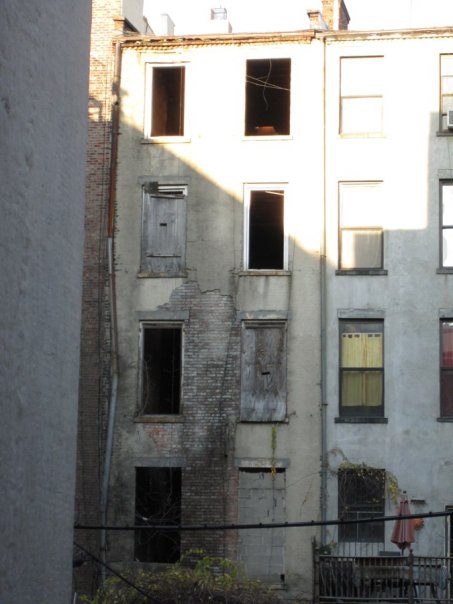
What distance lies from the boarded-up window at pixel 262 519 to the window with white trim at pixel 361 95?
8.61 metres

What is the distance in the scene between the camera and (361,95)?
27.4 m

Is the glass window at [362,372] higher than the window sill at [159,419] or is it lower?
higher

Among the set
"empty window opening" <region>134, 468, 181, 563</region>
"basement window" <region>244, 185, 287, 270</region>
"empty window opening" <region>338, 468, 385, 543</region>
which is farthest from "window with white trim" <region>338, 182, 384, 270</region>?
"empty window opening" <region>134, 468, 181, 563</region>

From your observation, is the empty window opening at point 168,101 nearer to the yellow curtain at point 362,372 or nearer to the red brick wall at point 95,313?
the red brick wall at point 95,313

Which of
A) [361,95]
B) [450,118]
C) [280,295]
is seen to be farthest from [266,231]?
[450,118]

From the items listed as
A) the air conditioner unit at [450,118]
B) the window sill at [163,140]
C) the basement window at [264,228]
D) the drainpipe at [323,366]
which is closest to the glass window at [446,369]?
the drainpipe at [323,366]

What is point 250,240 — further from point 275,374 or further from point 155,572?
point 155,572

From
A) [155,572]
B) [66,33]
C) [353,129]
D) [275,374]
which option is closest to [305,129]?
[353,129]

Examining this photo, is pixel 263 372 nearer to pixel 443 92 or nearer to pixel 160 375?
pixel 160 375

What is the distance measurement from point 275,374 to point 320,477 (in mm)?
2639

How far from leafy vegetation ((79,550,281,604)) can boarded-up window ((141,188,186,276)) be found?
6905 mm

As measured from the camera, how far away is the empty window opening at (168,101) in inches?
1112

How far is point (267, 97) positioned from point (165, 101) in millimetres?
2621

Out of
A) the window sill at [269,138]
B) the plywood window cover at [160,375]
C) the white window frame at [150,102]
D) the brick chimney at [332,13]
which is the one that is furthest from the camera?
the brick chimney at [332,13]
